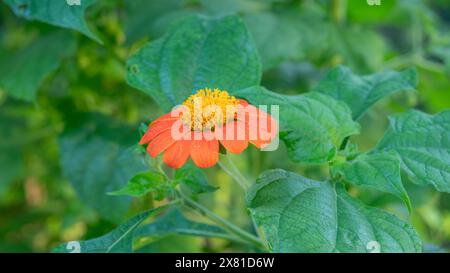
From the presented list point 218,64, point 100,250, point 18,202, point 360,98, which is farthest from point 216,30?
point 18,202

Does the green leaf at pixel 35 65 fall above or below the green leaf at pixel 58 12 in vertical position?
below

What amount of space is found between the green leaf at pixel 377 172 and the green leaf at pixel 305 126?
23mm

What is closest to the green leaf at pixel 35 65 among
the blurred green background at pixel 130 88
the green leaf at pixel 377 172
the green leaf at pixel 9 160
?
the blurred green background at pixel 130 88

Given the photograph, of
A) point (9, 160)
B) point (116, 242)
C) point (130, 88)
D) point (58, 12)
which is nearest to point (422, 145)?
point (116, 242)

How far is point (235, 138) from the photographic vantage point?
0.61 meters

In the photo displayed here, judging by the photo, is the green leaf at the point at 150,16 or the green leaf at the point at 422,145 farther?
the green leaf at the point at 150,16

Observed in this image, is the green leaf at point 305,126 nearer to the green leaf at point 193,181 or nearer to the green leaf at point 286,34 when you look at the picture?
the green leaf at point 193,181

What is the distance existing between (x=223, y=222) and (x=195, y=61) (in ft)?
0.62

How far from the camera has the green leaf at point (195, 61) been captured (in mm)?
761

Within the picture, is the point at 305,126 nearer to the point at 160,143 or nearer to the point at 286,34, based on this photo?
the point at 160,143

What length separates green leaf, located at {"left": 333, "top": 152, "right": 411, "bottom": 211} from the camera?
60 centimetres

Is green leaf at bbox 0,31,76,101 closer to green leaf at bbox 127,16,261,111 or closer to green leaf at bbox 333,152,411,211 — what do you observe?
green leaf at bbox 127,16,261,111
